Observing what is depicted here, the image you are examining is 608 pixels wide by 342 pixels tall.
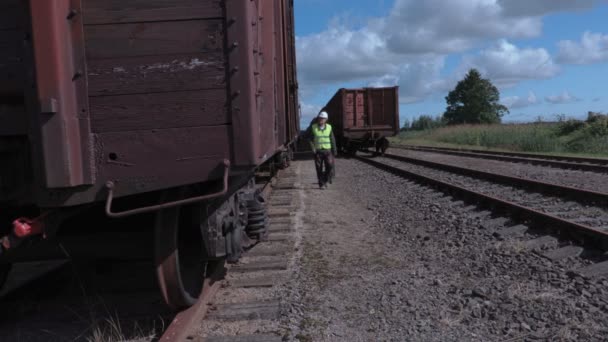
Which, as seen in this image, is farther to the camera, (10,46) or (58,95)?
(10,46)

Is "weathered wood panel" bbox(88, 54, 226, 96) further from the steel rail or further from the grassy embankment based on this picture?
the grassy embankment

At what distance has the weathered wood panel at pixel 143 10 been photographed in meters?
2.89

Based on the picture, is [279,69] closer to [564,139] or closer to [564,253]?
[564,253]

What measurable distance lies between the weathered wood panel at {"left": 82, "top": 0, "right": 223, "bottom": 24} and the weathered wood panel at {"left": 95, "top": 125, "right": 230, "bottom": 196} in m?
0.61

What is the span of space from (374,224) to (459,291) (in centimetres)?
354

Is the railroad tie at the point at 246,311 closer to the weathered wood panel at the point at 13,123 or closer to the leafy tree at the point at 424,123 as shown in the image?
the weathered wood panel at the point at 13,123

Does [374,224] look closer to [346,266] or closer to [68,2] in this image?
[346,266]

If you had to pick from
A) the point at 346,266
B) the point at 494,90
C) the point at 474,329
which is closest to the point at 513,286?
the point at 474,329

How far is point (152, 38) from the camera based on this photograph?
2906 millimetres

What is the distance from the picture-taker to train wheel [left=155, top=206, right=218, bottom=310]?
337 centimetres

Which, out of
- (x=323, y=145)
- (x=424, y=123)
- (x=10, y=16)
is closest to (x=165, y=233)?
(x=10, y=16)

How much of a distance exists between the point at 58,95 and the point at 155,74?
1.63 feet

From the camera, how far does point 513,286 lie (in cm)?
458

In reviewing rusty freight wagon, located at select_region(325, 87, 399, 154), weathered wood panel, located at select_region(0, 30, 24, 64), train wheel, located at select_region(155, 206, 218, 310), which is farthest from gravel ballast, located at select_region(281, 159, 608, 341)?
rusty freight wagon, located at select_region(325, 87, 399, 154)
